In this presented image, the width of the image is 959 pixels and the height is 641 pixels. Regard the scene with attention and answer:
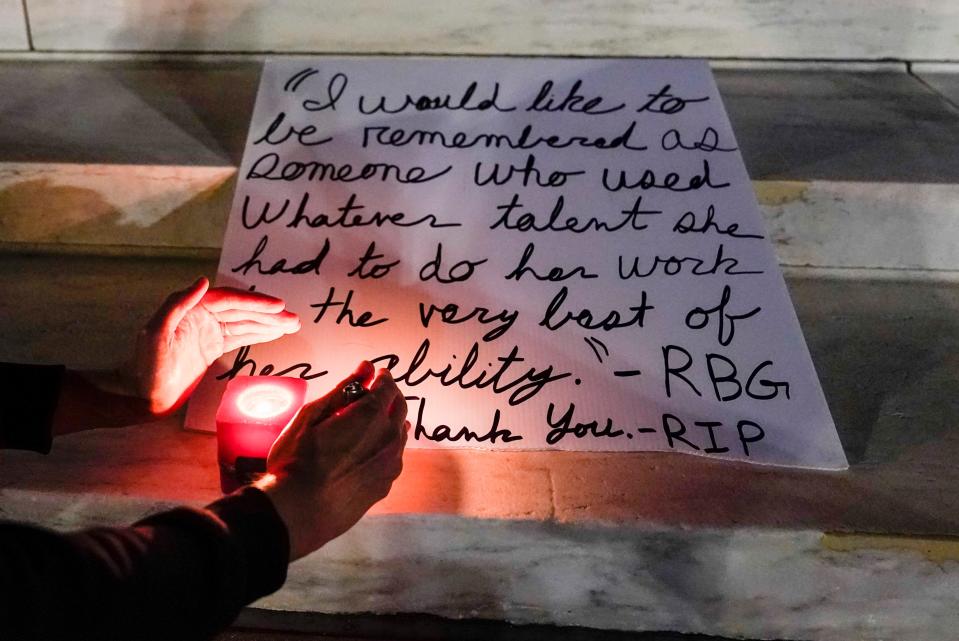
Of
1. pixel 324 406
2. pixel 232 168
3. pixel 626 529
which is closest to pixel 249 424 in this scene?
pixel 324 406

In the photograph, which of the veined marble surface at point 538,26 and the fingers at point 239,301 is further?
the veined marble surface at point 538,26

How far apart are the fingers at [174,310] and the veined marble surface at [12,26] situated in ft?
2.67

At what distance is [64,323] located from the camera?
3.48 feet

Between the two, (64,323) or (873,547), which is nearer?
(873,547)

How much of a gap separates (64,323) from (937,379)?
109 centimetres

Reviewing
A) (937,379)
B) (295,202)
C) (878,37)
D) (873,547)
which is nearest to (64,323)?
(295,202)

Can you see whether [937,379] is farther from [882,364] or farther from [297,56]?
[297,56]

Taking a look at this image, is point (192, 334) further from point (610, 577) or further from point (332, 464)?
point (610, 577)

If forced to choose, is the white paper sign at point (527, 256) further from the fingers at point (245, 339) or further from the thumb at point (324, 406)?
the thumb at point (324, 406)

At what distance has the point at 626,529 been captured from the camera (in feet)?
2.58

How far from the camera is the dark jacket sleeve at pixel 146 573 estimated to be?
504 millimetres

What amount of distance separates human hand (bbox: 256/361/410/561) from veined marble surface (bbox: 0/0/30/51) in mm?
1005

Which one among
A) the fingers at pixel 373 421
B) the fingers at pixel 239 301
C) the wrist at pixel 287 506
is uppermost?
the fingers at pixel 239 301

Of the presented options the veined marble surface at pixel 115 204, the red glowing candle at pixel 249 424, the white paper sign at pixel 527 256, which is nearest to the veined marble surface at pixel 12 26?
the veined marble surface at pixel 115 204
